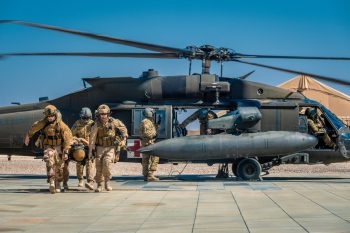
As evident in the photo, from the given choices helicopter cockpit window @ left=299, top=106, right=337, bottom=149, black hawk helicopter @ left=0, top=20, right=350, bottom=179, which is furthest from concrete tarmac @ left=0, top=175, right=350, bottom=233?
helicopter cockpit window @ left=299, top=106, right=337, bottom=149

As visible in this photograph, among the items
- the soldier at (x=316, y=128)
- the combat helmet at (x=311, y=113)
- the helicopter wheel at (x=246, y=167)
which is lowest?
the helicopter wheel at (x=246, y=167)

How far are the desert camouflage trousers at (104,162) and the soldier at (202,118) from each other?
209 inches

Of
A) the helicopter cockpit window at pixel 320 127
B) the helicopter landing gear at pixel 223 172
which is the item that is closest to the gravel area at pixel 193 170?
the helicopter landing gear at pixel 223 172

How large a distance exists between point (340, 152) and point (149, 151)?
5.55 meters

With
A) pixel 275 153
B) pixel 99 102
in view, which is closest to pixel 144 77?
pixel 99 102

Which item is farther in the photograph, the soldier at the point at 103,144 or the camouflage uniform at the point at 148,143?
the camouflage uniform at the point at 148,143

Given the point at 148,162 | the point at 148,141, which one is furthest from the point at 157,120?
the point at 148,162

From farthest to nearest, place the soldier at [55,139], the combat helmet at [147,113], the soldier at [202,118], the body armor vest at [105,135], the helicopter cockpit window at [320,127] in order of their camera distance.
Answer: the helicopter cockpit window at [320,127] < the soldier at [202,118] < the combat helmet at [147,113] < the body armor vest at [105,135] < the soldier at [55,139]

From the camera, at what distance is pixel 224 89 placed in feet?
58.7

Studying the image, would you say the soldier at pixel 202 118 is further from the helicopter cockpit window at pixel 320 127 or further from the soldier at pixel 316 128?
the soldier at pixel 316 128

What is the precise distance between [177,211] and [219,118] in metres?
8.25

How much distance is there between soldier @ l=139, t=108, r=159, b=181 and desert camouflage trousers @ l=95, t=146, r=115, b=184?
14.4 feet

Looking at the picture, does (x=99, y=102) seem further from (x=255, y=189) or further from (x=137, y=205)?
(x=137, y=205)

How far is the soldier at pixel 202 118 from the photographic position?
17938mm
